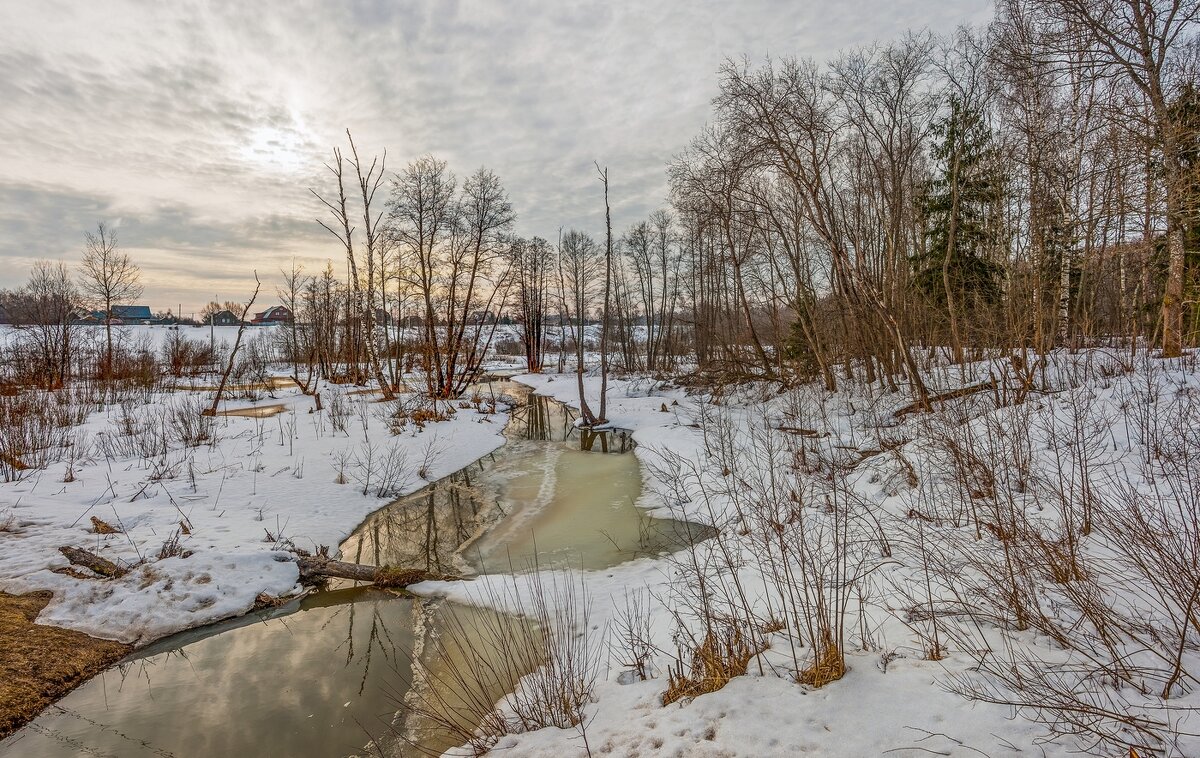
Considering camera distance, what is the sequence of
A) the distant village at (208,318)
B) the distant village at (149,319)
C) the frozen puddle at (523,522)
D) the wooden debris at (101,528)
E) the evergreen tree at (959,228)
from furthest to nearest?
1. the distant village at (149,319)
2. the distant village at (208,318)
3. the evergreen tree at (959,228)
4. the frozen puddle at (523,522)
5. the wooden debris at (101,528)

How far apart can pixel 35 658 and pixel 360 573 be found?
2.70 meters

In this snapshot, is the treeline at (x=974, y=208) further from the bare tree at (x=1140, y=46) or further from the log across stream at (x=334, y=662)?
the log across stream at (x=334, y=662)

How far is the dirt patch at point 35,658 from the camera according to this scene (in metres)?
3.80

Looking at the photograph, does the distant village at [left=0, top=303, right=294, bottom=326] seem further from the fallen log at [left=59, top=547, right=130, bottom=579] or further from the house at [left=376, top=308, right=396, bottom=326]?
the fallen log at [left=59, top=547, right=130, bottom=579]

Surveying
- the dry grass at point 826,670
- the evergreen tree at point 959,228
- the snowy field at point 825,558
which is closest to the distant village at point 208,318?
the snowy field at point 825,558

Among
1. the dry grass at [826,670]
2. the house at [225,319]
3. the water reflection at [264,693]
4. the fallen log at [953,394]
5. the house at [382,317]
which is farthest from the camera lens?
the house at [225,319]

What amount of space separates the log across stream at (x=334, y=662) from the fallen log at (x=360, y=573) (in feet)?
0.52

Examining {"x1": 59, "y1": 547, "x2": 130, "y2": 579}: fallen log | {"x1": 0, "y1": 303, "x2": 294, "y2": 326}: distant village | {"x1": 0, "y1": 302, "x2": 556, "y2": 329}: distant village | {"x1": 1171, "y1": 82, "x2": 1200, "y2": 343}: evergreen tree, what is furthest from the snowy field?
{"x1": 0, "y1": 303, "x2": 294, "y2": 326}: distant village

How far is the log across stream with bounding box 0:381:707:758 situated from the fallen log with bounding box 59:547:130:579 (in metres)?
1.15

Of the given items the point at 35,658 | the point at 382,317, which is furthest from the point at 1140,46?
the point at 382,317

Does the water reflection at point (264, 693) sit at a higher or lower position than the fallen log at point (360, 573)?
lower

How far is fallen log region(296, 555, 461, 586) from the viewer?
6.03 metres

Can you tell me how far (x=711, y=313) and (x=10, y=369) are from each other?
34.0 metres

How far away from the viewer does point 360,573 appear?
6180 mm
